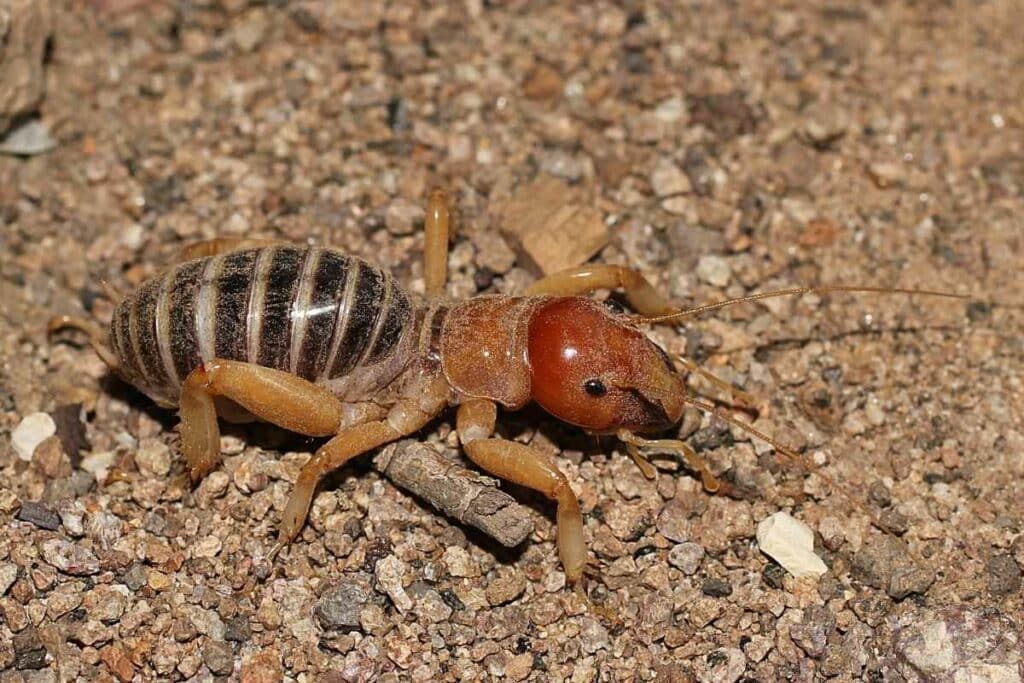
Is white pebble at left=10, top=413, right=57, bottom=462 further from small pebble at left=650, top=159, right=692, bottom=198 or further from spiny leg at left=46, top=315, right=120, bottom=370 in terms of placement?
small pebble at left=650, top=159, right=692, bottom=198

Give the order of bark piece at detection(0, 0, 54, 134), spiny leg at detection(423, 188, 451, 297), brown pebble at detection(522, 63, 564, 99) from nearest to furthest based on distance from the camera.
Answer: spiny leg at detection(423, 188, 451, 297)
bark piece at detection(0, 0, 54, 134)
brown pebble at detection(522, 63, 564, 99)

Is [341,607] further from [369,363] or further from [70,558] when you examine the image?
[70,558]

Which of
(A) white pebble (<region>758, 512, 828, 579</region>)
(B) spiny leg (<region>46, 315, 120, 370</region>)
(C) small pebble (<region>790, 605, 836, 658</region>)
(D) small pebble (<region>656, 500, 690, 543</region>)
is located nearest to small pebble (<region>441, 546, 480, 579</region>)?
(D) small pebble (<region>656, 500, 690, 543</region>)

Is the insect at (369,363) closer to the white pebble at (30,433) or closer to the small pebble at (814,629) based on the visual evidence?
the white pebble at (30,433)

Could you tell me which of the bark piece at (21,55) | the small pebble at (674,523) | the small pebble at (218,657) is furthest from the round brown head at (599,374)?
the bark piece at (21,55)

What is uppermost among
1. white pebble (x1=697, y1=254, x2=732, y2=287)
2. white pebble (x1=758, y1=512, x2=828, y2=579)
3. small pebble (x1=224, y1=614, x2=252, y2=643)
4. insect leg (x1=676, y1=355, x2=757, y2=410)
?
white pebble (x1=697, y1=254, x2=732, y2=287)

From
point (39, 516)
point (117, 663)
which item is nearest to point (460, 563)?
point (117, 663)
